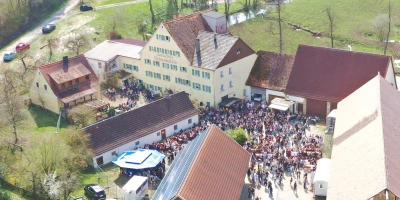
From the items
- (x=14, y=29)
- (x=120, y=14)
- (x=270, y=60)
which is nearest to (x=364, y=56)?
(x=270, y=60)

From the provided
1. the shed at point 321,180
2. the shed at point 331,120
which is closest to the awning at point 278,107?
the shed at point 331,120

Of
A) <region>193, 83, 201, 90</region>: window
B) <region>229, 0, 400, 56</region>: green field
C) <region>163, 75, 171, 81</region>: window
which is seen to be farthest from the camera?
<region>229, 0, 400, 56</region>: green field

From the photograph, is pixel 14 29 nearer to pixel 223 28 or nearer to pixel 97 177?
pixel 223 28

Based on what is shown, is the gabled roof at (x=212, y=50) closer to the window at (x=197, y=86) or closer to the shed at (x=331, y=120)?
the window at (x=197, y=86)

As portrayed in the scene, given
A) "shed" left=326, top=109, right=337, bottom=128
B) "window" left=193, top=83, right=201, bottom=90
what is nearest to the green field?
"window" left=193, top=83, right=201, bottom=90

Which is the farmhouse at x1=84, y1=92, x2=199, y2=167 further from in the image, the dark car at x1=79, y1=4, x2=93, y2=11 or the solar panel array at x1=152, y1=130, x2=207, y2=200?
the dark car at x1=79, y1=4, x2=93, y2=11

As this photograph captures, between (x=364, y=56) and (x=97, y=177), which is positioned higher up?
(x=364, y=56)
